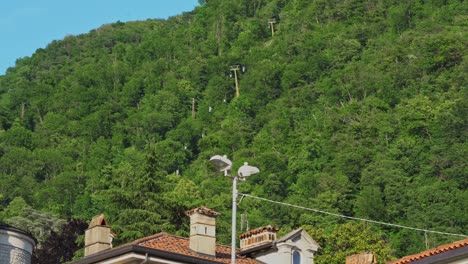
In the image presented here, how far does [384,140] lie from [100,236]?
148 metres

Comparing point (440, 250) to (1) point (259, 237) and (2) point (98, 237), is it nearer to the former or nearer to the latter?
(1) point (259, 237)

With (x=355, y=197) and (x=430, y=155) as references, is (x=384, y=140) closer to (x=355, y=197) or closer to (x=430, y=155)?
(x=430, y=155)

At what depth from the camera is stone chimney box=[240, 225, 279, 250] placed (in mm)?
36656

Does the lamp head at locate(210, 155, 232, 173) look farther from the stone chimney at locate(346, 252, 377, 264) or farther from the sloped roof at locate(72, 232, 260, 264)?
the stone chimney at locate(346, 252, 377, 264)

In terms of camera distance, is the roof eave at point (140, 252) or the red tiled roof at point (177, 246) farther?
the red tiled roof at point (177, 246)

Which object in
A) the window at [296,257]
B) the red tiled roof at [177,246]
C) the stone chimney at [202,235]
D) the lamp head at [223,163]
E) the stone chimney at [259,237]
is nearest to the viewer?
the lamp head at [223,163]

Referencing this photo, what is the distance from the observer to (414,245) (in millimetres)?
125375

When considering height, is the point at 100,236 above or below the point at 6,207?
below

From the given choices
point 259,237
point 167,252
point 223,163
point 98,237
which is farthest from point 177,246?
point 223,163

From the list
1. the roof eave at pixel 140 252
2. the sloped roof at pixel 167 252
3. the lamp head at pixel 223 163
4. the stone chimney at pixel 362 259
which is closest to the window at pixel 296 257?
the sloped roof at pixel 167 252

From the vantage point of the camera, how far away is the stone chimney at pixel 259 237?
36.7 m

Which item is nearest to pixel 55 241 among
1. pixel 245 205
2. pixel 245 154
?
pixel 245 205

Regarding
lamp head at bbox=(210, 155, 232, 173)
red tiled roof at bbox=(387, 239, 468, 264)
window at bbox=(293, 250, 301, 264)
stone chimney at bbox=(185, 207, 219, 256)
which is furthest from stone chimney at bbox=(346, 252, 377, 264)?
lamp head at bbox=(210, 155, 232, 173)

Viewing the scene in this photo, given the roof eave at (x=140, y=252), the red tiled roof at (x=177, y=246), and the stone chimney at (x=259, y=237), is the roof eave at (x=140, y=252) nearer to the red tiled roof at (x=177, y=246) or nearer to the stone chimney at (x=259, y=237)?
the red tiled roof at (x=177, y=246)
